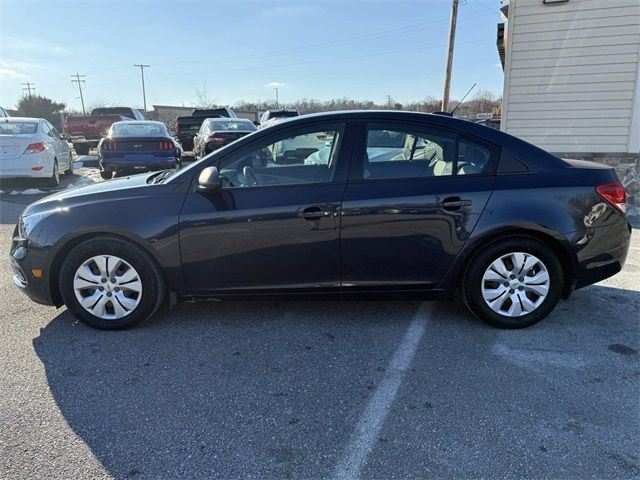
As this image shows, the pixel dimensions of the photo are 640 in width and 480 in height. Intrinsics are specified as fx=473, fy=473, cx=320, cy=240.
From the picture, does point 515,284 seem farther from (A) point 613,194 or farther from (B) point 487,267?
(A) point 613,194

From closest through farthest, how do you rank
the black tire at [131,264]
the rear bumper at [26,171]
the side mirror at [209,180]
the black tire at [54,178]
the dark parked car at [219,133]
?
the side mirror at [209,180], the black tire at [131,264], the rear bumper at [26,171], the black tire at [54,178], the dark parked car at [219,133]

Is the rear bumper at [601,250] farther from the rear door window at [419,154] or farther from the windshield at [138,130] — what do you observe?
the windshield at [138,130]

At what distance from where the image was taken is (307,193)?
346 centimetres

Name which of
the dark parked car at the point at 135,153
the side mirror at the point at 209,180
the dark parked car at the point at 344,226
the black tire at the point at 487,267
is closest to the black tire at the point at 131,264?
the dark parked car at the point at 344,226

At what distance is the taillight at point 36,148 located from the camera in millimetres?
9820

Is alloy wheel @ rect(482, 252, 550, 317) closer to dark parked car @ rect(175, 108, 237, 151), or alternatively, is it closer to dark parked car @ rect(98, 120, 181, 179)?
dark parked car @ rect(98, 120, 181, 179)

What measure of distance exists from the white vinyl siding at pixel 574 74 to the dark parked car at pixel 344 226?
552 cm

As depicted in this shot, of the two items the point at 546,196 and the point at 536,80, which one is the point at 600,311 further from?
the point at 536,80

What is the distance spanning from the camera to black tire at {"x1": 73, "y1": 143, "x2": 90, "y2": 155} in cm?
1917

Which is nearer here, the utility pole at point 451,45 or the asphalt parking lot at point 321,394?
the asphalt parking lot at point 321,394

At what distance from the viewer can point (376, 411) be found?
8.75ft

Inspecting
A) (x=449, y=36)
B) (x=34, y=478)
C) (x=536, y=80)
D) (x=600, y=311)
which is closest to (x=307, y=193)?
(x=34, y=478)

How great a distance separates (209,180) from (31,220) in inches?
56.8

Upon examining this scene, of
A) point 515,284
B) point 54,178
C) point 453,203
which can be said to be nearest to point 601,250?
point 515,284
